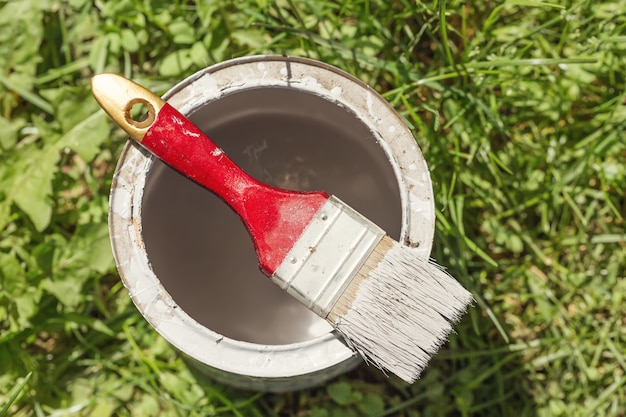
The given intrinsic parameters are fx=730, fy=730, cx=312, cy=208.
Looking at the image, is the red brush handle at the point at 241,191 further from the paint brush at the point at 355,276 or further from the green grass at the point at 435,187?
the green grass at the point at 435,187

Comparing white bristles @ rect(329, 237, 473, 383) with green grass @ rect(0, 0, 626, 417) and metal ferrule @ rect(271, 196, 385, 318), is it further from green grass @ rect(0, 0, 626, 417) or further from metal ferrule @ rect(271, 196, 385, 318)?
green grass @ rect(0, 0, 626, 417)

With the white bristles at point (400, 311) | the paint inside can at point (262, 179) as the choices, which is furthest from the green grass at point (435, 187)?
the white bristles at point (400, 311)

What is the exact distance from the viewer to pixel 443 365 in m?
1.63

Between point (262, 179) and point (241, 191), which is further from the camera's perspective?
point (262, 179)

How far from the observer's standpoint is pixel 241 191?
1.14 m

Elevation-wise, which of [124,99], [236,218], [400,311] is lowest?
[236,218]

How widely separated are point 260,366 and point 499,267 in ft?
2.56

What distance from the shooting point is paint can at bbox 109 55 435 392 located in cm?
108

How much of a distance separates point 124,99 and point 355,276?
43 cm

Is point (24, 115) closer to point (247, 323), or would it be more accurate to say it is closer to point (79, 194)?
point (79, 194)

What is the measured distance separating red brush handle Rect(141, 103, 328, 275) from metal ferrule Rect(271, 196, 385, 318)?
3cm

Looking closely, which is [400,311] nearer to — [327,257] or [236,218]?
[327,257]

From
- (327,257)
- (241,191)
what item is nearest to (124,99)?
(241,191)

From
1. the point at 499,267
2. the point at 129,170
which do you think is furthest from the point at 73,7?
the point at 499,267
